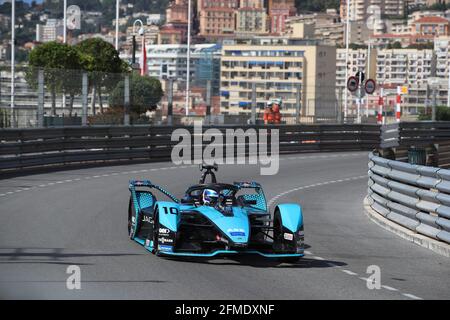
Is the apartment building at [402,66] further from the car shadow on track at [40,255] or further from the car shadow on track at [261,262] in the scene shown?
the car shadow on track at [40,255]

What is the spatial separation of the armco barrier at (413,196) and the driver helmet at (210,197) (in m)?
3.14

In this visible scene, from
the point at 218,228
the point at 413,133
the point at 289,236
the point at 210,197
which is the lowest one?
the point at 289,236

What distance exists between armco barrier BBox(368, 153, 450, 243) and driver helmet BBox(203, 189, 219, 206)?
3138 millimetres

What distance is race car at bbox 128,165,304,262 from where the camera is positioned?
489 inches

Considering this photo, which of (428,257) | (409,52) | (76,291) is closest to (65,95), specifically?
(428,257)

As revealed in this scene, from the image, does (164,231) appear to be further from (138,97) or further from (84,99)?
(138,97)

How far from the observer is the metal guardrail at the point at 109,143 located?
25.3m

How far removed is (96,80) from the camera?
29.3 metres

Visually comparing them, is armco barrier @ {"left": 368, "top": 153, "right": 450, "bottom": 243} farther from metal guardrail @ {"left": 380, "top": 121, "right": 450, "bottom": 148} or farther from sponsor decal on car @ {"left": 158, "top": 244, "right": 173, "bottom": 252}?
metal guardrail @ {"left": 380, "top": 121, "right": 450, "bottom": 148}

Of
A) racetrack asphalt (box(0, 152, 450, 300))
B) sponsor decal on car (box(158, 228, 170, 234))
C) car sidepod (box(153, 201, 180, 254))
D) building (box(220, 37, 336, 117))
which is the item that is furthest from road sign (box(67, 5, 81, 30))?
sponsor decal on car (box(158, 228, 170, 234))

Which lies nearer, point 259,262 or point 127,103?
point 259,262

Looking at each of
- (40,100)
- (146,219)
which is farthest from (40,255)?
(40,100)

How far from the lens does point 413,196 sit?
16031mm

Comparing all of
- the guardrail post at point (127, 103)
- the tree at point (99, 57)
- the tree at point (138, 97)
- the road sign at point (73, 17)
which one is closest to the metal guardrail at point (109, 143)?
the guardrail post at point (127, 103)
